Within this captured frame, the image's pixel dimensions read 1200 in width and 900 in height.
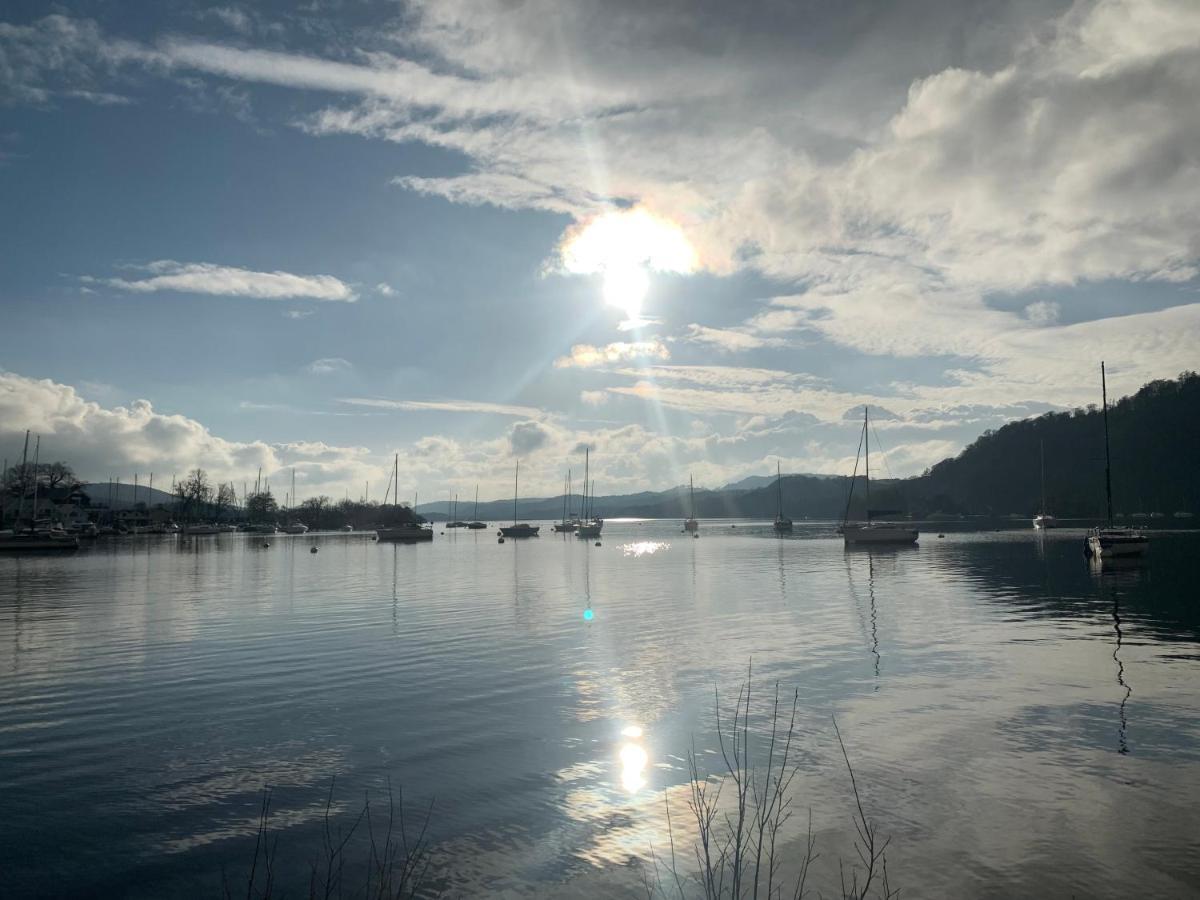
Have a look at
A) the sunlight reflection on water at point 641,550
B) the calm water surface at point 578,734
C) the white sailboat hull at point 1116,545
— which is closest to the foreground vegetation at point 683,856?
the calm water surface at point 578,734

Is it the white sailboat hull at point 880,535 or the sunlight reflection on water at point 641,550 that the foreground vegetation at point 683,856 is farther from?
the white sailboat hull at point 880,535

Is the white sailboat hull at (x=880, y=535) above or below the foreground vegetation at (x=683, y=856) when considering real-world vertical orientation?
above

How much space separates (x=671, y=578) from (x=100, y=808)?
53527 mm

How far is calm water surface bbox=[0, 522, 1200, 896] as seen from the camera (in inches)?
445

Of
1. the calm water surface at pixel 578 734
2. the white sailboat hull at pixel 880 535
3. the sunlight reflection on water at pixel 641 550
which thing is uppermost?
the white sailboat hull at pixel 880 535

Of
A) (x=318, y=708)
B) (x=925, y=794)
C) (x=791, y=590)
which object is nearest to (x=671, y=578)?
(x=791, y=590)

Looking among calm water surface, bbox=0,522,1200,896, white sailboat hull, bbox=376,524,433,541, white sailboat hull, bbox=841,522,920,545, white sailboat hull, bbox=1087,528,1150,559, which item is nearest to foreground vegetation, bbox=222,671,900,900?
calm water surface, bbox=0,522,1200,896

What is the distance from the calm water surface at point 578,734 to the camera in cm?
1130

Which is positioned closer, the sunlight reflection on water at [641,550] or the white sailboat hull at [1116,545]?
the white sailboat hull at [1116,545]

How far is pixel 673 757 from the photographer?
52.0 ft

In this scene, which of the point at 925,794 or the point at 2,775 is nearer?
the point at 925,794

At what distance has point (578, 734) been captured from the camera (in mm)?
17609

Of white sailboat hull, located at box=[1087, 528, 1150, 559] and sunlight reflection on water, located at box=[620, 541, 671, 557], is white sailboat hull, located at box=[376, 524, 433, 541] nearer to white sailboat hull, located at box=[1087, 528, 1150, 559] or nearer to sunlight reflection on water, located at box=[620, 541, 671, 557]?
sunlight reflection on water, located at box=[620, 541, 671, 557]

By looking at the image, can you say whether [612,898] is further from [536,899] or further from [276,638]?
[276,638]
